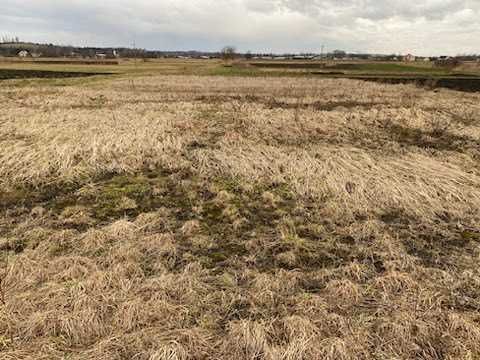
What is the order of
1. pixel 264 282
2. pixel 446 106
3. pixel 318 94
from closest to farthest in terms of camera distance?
1. pixel 264 282
2. pixel 446 106
3. pixel 318 94

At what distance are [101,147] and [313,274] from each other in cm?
833

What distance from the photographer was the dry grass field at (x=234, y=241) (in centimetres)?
431

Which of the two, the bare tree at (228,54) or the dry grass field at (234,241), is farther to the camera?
the bare tree at (228,54)

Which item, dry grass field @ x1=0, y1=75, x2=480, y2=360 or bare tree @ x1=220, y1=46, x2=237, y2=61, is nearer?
dry grass field @ x1=0, y1=75, x2=480, y2=360

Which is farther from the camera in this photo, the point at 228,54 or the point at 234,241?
the point at 228,54

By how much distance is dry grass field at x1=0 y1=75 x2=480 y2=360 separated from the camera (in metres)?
4.31

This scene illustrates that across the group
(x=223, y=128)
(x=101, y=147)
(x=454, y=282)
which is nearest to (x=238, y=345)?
(x=454, y=282)

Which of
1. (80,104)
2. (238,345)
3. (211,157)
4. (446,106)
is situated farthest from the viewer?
(446,106)

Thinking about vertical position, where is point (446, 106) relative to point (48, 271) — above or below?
above

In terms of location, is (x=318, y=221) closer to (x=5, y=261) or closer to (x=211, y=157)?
(x=211, y=157)

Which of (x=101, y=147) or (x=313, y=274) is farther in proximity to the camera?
(x=101, y=147)

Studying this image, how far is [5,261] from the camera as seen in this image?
571 centimetres

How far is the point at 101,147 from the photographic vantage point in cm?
1115

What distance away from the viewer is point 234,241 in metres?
6.70
